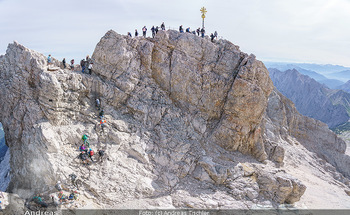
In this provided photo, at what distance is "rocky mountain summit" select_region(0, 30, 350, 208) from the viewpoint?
27.4 metres

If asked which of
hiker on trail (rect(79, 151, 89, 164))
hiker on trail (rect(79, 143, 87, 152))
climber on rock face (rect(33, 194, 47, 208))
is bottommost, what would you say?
climber on rock face (rect(33, 194, 47, 208))

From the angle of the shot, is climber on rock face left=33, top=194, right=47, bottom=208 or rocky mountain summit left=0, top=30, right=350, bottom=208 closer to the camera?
climber on rock face left=33, top=194, right=47, bottom=208

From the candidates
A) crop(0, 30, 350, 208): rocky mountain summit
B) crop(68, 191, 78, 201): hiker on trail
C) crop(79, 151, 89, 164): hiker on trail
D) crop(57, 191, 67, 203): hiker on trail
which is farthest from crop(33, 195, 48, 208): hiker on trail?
crop(79, 151, 89, 164): hiker on trail

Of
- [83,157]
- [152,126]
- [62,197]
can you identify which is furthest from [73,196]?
[152,126]

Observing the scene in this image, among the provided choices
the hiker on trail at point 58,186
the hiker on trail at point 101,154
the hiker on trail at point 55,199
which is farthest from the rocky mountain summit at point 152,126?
the hiker on trail at point 55,199

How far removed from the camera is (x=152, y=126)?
3475 cm

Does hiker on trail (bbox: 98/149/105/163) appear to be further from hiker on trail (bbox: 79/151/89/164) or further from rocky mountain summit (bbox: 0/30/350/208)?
hiker on trail (bbox: 79/151/89/164)

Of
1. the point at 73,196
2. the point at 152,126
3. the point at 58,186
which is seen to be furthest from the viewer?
the point at 152,126

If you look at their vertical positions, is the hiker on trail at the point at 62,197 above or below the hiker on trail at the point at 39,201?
above

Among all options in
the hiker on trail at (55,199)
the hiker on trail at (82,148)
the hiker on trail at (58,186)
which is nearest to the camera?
the hiker on trail at (55,199)

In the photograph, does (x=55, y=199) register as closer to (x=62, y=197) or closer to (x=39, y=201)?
(x=62, y=197)

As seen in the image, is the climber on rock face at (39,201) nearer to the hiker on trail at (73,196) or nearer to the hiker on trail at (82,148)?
the hiker on trail at (73,196)

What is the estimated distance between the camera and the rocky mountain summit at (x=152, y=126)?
27391mm

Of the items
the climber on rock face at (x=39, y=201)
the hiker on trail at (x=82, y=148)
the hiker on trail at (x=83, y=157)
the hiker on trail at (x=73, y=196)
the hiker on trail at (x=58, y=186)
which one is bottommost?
the climber on rock face at (x=39, y=201)
